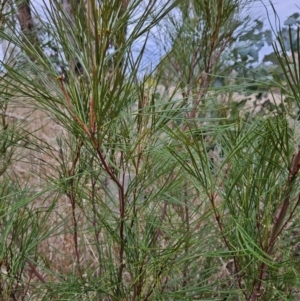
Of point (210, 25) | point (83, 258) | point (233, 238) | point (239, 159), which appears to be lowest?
point (83, 258)

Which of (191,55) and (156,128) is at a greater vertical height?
(191,55)

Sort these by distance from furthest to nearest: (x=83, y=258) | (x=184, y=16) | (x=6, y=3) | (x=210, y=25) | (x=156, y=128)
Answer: (x=83, y=258) → (x=184, y=16) → (x=210, y=25) → (x=6, y=3) → (x=156, y=128)

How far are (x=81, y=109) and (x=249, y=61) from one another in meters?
1.23

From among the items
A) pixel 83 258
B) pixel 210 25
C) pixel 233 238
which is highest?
pixel 210 25

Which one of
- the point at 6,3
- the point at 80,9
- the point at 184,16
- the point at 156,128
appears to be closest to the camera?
the point at 80,9

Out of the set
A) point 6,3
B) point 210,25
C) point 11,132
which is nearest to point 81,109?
point 11,132

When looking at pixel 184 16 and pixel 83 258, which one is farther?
pixel 83 258

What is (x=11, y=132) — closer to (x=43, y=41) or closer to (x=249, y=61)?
(x=43, y=41)

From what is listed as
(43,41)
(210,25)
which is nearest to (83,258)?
(43,41)

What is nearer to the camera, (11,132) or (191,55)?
(11,132)

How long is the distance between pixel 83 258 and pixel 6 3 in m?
0.75

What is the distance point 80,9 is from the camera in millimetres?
389

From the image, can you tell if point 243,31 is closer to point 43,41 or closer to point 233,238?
point 43,41

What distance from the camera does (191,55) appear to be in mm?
918
